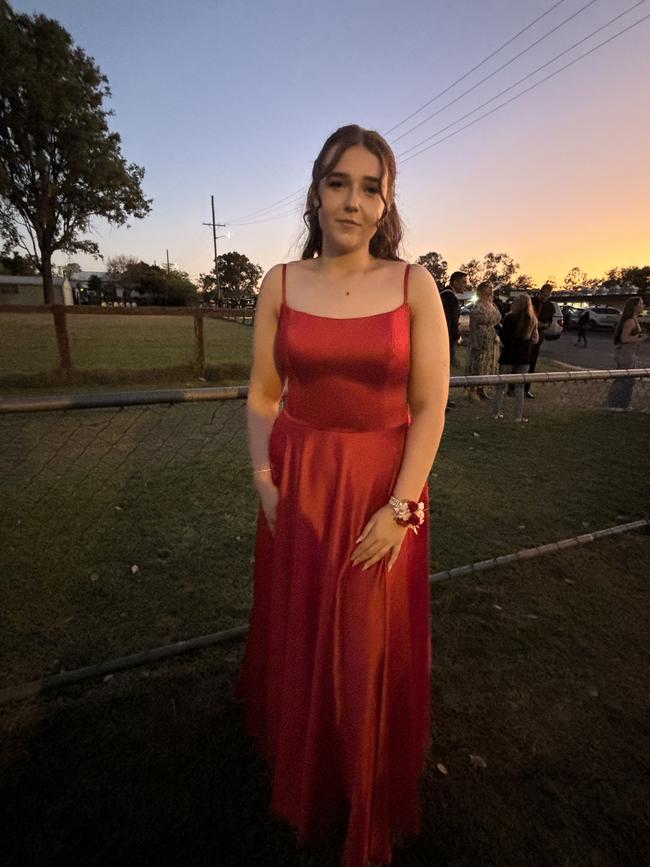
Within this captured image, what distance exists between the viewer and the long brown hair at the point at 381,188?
4.01ft

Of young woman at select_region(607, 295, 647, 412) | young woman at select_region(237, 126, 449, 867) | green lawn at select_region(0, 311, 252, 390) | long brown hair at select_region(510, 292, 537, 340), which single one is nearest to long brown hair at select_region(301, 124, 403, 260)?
young woman at select_region(237, 126, 449, 867)

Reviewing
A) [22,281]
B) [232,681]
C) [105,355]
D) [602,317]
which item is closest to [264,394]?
Answer: [232,681]

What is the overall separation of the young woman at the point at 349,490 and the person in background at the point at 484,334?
7.21 meters

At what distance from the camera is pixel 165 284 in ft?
250

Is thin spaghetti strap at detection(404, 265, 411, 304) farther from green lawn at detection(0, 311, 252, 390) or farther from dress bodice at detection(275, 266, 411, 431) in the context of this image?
green lawn at detection(0, 311, 252, 390)

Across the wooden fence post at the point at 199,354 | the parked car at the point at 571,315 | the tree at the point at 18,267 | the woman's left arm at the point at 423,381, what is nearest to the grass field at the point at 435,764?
the woman's left arm at the point at 423,381

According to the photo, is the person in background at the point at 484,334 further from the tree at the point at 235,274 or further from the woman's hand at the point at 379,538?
the tree at the point at 235,274

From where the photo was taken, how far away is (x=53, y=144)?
3025cm

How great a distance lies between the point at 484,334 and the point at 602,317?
26435mm

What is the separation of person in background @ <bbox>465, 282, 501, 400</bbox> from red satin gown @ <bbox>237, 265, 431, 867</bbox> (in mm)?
7230

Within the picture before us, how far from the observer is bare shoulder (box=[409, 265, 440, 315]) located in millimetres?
1222

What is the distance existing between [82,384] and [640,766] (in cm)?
927

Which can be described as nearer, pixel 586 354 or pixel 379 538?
pixel 379 538

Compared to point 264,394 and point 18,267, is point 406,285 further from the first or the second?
point 18,267
